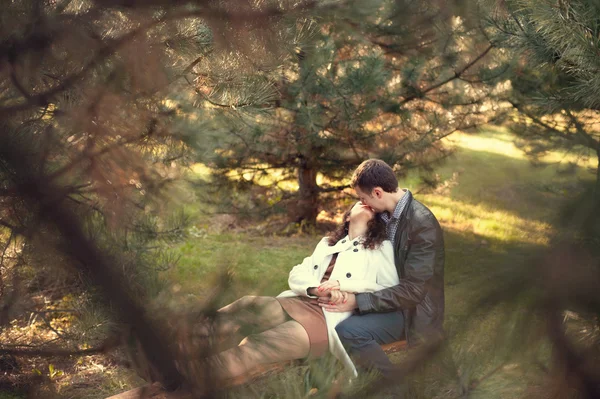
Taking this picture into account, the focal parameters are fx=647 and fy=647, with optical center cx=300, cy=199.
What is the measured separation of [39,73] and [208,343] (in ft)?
2.80

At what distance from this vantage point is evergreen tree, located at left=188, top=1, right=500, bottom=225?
577 cm

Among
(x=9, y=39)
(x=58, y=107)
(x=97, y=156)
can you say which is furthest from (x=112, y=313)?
(x=58, y=107)

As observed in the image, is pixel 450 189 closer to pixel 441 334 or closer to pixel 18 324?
pixel 18 324

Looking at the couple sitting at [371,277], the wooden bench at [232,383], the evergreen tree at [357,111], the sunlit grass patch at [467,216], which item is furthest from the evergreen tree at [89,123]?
the sunlit grass patch at [467,216]

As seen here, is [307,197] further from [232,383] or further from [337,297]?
[232,383]

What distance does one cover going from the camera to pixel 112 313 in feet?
2.70

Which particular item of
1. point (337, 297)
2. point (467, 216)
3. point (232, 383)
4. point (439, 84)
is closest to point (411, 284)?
point (337, 297)

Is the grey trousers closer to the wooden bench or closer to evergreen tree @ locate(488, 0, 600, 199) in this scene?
evergreen tree @ locate(488, 0, 600, 199)

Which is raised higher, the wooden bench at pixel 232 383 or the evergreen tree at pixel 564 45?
the evergreen tree at pixel 564 45

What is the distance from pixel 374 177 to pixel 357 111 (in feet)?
9.27

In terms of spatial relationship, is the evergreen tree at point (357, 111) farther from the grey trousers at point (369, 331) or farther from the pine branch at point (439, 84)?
the grey trousers at point (369, 331)

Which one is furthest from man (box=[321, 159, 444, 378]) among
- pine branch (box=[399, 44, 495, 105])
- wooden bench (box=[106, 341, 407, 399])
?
pine branch (box=[399, 44, 495, 105])

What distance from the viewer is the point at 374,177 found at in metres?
3.21

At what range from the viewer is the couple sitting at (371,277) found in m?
2.92
